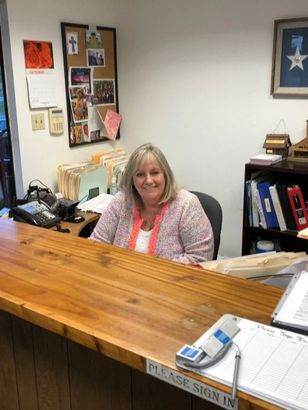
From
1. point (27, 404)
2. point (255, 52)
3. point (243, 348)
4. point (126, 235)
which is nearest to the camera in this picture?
point (243, 348)

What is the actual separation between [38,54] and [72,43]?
351mm

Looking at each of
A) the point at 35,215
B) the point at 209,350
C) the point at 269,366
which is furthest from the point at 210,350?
the point at 35,215

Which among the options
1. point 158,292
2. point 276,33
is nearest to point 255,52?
point 276,33

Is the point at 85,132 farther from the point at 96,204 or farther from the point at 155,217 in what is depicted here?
the point at 155,217

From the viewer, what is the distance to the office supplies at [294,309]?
36.6 inches

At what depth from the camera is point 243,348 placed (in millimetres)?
860

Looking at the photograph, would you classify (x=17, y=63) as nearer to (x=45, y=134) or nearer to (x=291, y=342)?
(x=45, y=134)

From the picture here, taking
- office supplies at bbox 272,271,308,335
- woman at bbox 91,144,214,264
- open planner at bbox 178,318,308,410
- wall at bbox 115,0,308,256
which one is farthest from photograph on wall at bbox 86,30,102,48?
open planner at bbox 178,318,308,410

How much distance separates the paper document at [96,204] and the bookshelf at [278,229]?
38.3 inches

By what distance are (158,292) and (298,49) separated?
2336 mm

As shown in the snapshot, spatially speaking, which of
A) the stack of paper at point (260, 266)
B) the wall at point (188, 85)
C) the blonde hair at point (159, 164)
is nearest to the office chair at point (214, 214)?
the blonde hair at point (159, 164)

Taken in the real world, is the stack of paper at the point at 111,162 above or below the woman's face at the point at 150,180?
below

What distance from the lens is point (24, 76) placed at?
2893 millimetres

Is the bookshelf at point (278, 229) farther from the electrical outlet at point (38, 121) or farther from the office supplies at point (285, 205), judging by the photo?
the electrical outlet at point (38, 121)
